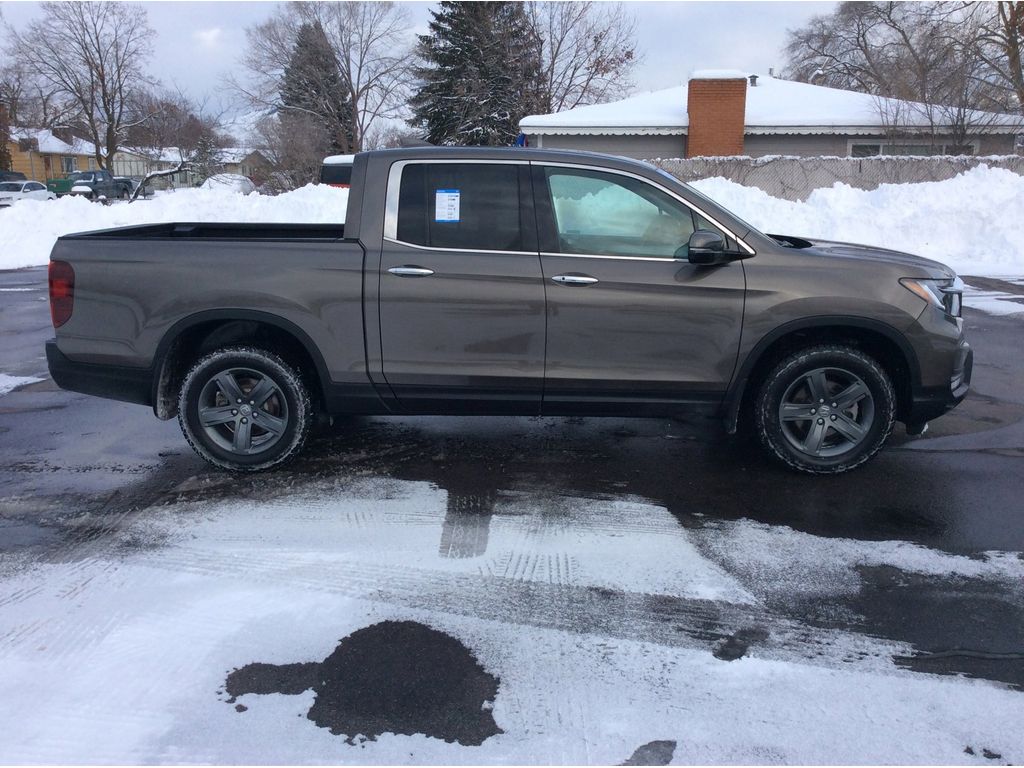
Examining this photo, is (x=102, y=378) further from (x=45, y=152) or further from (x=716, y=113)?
(x=45, y=152)

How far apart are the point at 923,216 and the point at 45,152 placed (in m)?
72.1

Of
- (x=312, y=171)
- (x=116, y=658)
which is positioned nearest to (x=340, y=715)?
(x=116, y=658)

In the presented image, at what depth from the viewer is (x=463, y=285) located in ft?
15.4

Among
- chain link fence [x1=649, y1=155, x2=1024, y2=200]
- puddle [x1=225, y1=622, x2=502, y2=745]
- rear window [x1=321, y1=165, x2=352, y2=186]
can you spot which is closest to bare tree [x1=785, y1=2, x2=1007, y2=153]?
chain link fence [x1=649, y1=155, x2=1024, y2=200]

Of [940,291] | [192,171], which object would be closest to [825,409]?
[940,291]

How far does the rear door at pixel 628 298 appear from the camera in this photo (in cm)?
466

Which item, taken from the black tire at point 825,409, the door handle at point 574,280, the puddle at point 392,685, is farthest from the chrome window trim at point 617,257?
the puddle at point 392,685

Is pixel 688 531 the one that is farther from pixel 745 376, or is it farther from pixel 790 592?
pixel 745 376

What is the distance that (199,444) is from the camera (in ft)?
16.2

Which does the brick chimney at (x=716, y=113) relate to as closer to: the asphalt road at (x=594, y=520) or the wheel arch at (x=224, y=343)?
the asphalt road at (x=594, y=520)

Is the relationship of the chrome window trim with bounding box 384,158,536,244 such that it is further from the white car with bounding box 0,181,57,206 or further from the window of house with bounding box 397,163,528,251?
the white car with bounding box 0,181,57,206

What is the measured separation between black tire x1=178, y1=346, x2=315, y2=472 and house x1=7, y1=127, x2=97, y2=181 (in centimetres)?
6754

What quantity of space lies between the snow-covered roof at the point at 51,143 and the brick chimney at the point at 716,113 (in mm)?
56883

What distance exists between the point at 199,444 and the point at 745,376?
3.30m
